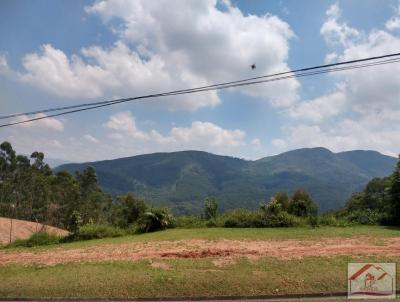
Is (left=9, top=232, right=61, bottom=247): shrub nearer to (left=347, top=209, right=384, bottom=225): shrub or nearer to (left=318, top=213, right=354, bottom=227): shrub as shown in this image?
(left=318, top=213, right=354, bottom=227): shrub

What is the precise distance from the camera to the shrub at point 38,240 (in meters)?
20.1

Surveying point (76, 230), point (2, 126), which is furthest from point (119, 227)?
point (2, 126)

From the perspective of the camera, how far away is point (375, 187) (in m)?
59.7

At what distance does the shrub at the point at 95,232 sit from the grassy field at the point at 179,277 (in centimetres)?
815

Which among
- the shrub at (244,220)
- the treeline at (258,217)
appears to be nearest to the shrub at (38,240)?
the treeline at (258,217)

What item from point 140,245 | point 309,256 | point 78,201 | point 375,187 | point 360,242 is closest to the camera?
point 309,256

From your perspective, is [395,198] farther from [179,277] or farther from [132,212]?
[179,277]

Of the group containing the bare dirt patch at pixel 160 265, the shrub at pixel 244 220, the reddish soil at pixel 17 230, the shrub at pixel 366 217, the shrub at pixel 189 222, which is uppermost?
the shrub at pixel 366 217

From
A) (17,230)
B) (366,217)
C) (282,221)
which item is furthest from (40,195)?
(366,217)

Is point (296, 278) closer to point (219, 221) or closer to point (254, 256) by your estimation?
point (254, 256)

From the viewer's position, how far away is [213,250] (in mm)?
14312

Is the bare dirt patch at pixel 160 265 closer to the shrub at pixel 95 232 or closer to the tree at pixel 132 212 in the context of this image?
the shrub at pixel 95 232

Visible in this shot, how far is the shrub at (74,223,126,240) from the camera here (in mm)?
21438

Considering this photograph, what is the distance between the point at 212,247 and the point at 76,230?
1026 centimetres
